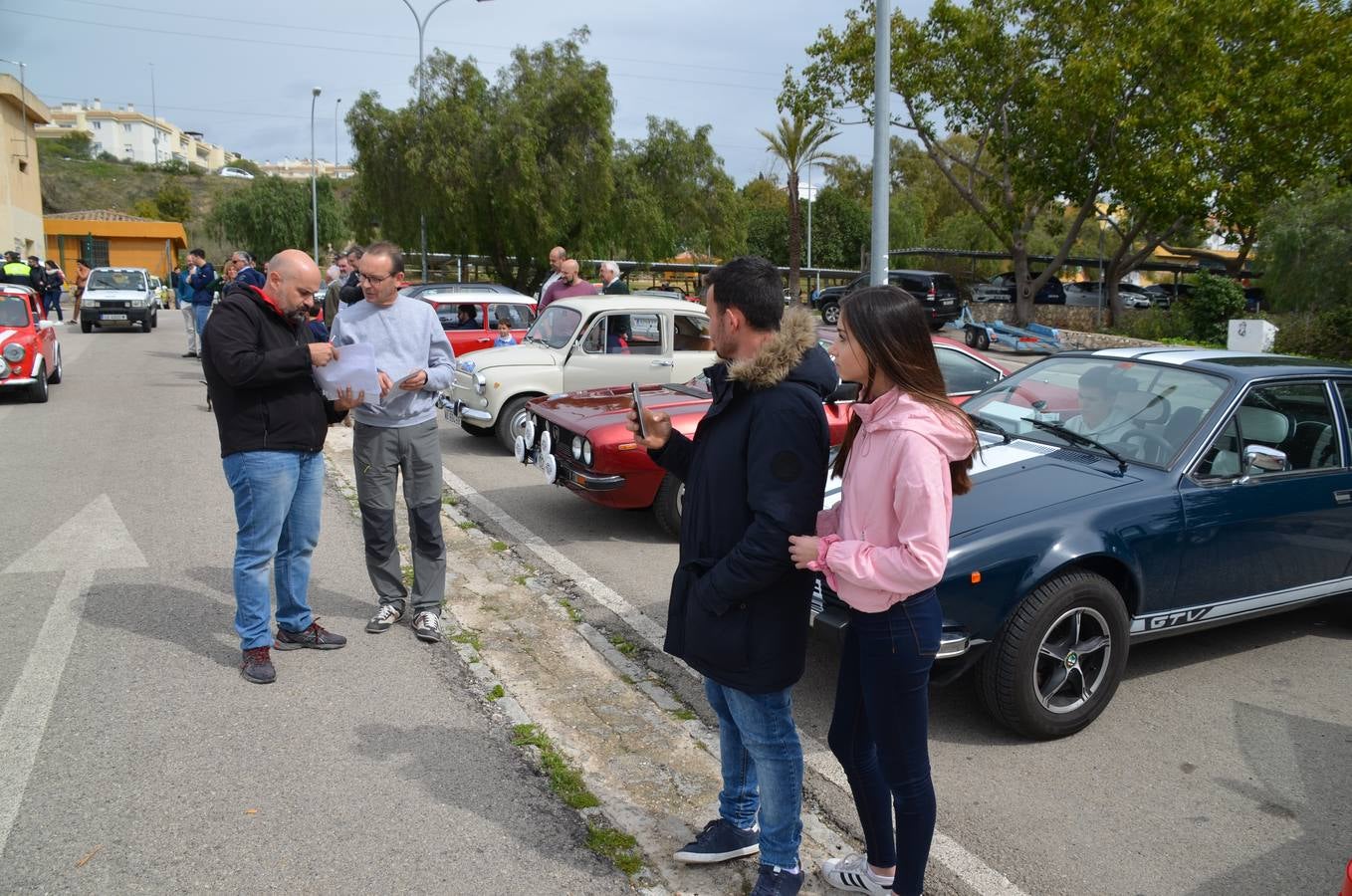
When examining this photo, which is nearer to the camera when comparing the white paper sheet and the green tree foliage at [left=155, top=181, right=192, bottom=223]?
the white paper sheet

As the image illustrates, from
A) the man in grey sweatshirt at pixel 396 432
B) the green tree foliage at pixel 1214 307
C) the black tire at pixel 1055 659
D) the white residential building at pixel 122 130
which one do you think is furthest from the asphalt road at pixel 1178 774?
the white residential building at pixel 122 130

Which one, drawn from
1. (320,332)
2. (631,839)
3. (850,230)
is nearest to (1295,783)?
(631,839)

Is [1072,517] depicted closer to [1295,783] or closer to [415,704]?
[1295,783]

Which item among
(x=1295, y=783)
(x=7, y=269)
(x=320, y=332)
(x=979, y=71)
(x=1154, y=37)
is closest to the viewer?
(x=1295, y=783)

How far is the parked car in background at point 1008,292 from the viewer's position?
3831cm

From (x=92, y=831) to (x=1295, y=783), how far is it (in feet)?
14.5

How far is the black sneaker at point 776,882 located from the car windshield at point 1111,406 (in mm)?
2761

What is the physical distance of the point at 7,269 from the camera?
21.6 meters

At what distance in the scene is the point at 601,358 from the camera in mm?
Result: 10156

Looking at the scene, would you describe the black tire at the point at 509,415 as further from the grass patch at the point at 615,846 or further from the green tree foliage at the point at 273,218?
the green tree foliage at the point at 273,218

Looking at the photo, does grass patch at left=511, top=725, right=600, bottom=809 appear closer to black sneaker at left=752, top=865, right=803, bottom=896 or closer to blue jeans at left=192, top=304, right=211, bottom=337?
black sneaker at left=752, top=865, right=803, bottom=896

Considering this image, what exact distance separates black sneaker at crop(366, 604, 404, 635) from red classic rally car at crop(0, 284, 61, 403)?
1001cm

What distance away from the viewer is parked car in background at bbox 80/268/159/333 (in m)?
26.4

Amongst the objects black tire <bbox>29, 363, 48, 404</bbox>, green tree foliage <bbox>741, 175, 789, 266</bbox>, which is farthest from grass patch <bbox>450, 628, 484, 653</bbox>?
green tree foliage <bbox>741, 175, 789, 266</bbox>
